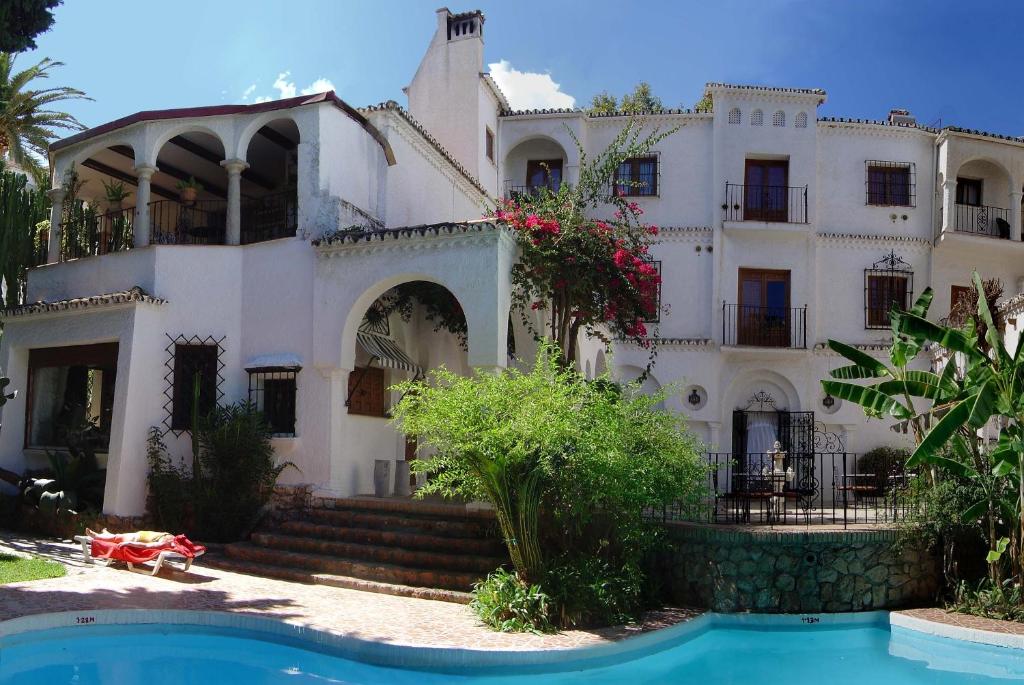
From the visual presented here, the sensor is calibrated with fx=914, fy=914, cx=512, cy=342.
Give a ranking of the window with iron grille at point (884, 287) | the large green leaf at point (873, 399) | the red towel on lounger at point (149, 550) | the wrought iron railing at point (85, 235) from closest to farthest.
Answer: the large green leaf at point (873, 399) → the red towel on lounger at point (149, 550) → the wrought iron railing at point (85, 235) → the window with iron grille at point (884, 287)

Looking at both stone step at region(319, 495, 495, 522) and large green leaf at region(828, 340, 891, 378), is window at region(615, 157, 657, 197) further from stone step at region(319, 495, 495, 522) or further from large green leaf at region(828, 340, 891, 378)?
stone step at region(319, 495, 495, 522)

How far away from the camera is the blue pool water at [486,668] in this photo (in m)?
10.2

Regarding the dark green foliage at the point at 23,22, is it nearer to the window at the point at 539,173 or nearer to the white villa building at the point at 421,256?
the white villa building at the point at 421,256

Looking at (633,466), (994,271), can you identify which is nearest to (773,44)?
(994,271)

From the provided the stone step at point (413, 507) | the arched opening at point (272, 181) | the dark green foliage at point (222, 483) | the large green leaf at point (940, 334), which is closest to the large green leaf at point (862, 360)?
the large green leaf at point (940, 334)

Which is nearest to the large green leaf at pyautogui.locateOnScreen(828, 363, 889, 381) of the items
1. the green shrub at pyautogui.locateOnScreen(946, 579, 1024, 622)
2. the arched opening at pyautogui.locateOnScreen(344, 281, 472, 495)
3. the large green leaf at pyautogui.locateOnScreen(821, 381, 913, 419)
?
the large green leaf at pyautogui.locateOnScreen(821, 381, 913, 419)

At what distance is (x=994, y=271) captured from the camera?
92.0 feet

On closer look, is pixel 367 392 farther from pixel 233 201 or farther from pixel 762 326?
pixel 762 326

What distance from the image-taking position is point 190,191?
20188 millimetres

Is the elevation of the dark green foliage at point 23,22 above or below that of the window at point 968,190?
below

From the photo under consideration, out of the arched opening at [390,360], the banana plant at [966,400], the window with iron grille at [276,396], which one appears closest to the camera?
the banana plant at [966,400]

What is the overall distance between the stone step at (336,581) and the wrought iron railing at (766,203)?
57.5ft

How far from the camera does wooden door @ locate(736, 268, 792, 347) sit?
26.8 m

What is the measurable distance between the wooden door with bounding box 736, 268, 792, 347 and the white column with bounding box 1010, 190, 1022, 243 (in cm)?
732
